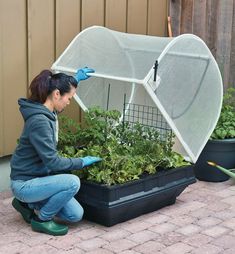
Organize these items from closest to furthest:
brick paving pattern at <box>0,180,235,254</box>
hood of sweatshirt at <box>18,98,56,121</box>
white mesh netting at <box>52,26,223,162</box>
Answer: brick paving pattern at <box>0,180,235,254</box> → hood of sweatshirt at <box>18,98,56,121</box> → white mesh netting at <box>52,26,223,162</box>

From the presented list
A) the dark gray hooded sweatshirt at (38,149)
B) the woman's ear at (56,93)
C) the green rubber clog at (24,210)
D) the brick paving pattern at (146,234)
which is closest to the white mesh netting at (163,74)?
the brick paving pattern at (146,234)

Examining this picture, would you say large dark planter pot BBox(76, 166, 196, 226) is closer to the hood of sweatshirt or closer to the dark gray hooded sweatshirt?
the dark gray hooded sweatshirt

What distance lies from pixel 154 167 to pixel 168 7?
256cm

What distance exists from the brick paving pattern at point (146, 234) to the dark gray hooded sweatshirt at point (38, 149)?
438 mm

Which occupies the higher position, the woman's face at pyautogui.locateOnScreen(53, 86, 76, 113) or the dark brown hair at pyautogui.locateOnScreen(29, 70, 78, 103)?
the dark brown hair at pyautogui.locateOnScreen(29, 70, 78, 103)

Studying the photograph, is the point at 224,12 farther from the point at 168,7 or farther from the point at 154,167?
the point at 154,167

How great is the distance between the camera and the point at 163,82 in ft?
14.6

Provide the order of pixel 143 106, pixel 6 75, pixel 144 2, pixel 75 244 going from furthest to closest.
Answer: pixel 144 2 < pixel 143 106 < pixel 6 75 < pixel 75 244

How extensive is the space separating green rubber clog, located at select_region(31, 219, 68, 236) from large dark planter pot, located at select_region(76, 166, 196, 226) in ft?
0.93

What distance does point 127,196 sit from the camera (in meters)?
4.11

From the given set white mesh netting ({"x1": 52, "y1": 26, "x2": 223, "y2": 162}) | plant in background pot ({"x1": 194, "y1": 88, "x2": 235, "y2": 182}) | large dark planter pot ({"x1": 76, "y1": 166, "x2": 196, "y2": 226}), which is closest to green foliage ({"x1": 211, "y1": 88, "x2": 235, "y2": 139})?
plant in background pot ({"x1": 194, "y1": 88, "x2": 235, "y2": 182})

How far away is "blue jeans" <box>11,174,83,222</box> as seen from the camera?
386 centimetres

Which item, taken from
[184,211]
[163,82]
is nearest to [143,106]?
[163,82]

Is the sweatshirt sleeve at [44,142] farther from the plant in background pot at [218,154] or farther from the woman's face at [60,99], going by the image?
Result: the plant in background pot at [218,154]
